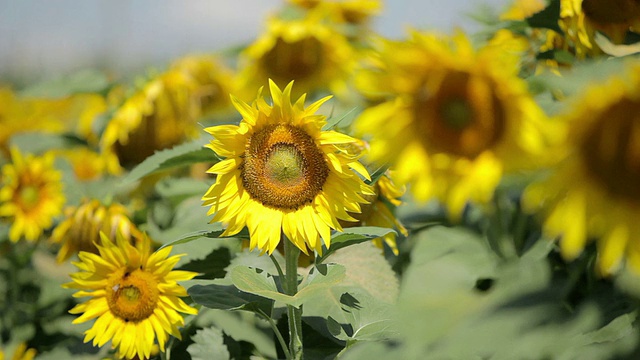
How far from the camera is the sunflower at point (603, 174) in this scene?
49 centimetres

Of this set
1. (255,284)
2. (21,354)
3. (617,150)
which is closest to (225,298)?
(255,284)

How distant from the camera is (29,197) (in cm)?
141

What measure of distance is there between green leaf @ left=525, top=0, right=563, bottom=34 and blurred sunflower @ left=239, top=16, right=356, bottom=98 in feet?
3.06

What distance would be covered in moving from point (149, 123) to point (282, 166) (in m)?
0.90

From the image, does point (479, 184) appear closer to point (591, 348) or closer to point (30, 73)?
point (591, 348)

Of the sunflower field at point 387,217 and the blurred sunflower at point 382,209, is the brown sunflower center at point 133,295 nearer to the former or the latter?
the sunflower field at point 387,217

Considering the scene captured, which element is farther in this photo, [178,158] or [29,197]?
[29,197]

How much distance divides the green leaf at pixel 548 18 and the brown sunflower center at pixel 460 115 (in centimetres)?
34

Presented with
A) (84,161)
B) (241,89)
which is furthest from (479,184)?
(84,161)

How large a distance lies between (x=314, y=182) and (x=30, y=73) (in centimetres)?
400

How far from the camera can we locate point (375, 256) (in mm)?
981

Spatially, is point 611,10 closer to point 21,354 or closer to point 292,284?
point 292,284

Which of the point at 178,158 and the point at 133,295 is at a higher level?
the point at 178,158

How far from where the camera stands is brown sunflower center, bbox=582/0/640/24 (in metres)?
0.79
